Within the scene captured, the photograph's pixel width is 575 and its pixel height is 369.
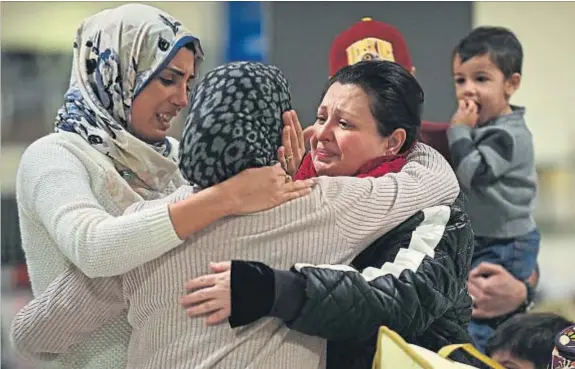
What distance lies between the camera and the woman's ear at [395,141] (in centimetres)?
143

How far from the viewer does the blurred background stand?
117 inches

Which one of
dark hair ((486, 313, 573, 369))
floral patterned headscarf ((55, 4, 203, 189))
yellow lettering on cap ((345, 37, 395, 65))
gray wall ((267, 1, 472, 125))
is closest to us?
floral patterned headscarf ((55, 4, 203, 189))

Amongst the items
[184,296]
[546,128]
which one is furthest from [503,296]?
[546,128]

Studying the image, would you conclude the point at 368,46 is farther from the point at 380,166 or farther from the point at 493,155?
the point at 380,166

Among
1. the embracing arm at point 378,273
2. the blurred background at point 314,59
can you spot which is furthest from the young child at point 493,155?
the embracing arm at point 378,273

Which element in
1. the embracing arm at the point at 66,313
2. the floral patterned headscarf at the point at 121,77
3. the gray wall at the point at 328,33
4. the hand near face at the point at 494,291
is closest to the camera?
the embracing arm at the point at 66,313

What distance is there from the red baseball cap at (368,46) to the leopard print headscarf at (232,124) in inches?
33.4

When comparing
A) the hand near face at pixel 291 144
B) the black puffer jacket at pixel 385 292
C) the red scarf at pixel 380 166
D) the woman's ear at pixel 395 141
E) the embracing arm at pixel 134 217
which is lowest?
the black puffer jacket at pixel 385 292

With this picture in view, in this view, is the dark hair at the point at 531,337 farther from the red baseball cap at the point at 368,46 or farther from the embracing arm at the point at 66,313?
the embracing arm at the point at 66,313

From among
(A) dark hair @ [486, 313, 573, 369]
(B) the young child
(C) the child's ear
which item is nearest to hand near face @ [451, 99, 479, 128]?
(B) the young child

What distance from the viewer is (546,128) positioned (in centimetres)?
348

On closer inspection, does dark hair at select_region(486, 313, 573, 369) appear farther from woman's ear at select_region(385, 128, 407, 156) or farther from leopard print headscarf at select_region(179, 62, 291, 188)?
leopard print headscarf at select_region(179, 62, 291, 188)

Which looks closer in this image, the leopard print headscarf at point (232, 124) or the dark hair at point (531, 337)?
the leopard print headscarf at point (232, 124)

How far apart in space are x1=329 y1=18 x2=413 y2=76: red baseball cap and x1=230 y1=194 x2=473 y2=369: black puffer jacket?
2.42ft
